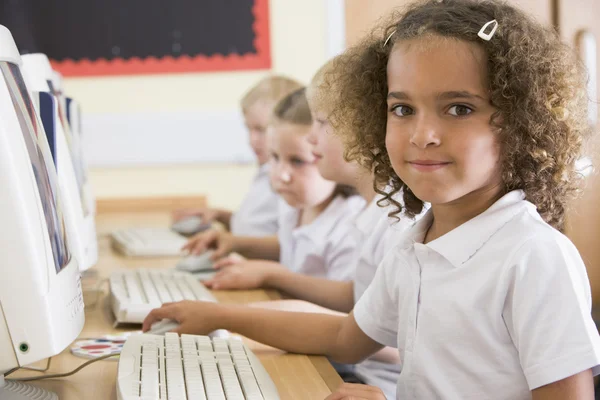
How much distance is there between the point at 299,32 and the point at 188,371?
2723mm

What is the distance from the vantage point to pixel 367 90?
1062mm

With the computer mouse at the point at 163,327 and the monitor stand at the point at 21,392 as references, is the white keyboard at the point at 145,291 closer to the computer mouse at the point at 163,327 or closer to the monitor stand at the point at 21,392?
the computer mouse at the point at 163,327

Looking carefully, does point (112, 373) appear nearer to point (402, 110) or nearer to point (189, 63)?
point (402, 110)

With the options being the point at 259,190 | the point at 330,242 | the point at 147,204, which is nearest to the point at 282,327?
the point at 330,242

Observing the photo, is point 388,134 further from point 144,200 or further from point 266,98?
point 144,200

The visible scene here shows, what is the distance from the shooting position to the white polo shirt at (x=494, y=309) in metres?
0.76

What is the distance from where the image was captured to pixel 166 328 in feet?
3.50

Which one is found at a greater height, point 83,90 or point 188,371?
point 188,371

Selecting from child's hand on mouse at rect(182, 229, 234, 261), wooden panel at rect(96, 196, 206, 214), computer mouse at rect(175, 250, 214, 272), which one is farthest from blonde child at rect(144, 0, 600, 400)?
wooden panel at rect(96, 196, 206, 214)

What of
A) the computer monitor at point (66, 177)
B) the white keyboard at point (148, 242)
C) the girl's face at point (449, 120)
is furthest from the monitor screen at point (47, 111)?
the white keyboard at point (148, 242)

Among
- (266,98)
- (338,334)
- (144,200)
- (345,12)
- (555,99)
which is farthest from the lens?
(345,12)

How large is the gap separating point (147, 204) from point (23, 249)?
2502 mm

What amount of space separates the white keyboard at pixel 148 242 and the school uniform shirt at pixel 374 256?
650 mm

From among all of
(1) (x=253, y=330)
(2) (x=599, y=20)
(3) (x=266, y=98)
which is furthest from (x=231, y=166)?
(1) (x=253, y=330)
